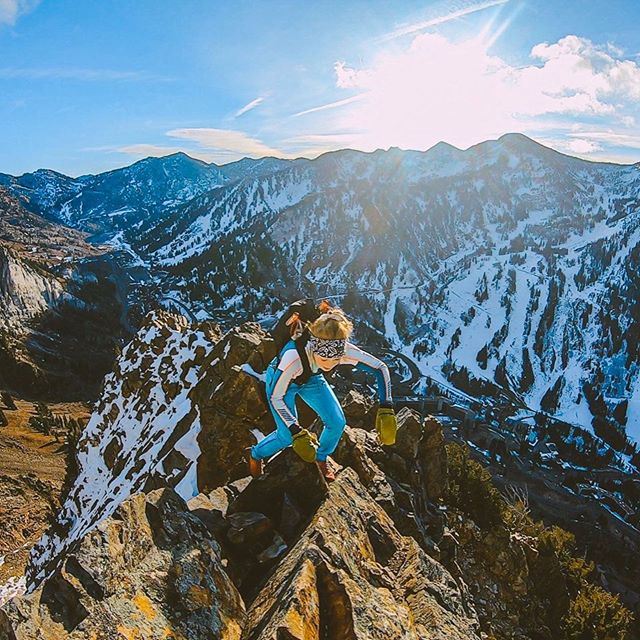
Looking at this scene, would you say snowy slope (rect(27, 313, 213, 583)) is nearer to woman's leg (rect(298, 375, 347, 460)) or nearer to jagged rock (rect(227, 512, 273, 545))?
jagged rock (rect(227, 512, 273, 545))

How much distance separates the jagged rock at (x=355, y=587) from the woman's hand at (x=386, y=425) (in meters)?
1.98

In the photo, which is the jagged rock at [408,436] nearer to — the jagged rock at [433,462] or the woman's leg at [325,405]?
the jagged rock at [433,462]

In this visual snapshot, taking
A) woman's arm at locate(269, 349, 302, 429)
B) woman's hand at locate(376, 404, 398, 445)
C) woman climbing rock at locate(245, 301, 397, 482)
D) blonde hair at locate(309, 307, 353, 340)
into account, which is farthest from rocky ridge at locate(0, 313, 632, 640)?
blonde hair at locate(309, 307, 353, 340)

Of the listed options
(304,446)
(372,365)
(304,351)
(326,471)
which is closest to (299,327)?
(304,351)

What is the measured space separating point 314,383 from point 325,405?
27.1 inches

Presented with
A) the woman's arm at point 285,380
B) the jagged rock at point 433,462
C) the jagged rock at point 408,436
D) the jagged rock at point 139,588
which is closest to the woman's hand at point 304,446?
the woman's arm at point 285,380

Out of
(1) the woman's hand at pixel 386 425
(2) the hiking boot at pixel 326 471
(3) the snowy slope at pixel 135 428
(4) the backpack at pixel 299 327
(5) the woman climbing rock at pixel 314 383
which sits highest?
(4) the backpack at pixel 299 327

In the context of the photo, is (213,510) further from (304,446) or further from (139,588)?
(139,588)

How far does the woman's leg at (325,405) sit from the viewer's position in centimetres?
1147

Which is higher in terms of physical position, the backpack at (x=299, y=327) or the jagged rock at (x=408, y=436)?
the backpack at (x=299, y=327)

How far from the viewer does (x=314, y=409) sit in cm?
1170

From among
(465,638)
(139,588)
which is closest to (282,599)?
(139,588)

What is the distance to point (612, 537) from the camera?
122m

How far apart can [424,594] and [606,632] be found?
23.9 metres
